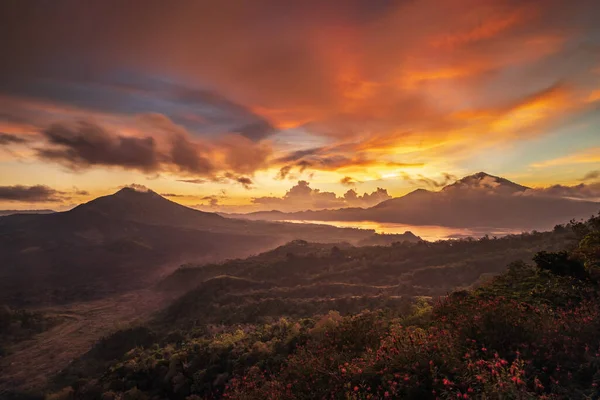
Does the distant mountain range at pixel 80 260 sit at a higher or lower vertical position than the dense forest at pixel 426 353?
lower

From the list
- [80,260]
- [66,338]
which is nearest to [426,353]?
[66,338]

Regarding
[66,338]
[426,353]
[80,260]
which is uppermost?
[426,353]

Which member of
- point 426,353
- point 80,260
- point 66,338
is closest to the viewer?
point 426,353

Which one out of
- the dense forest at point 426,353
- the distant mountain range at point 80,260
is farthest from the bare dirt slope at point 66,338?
the distant mountain range at point 80,260

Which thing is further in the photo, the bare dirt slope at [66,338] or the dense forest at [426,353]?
the bare dirt slope at [66,338]

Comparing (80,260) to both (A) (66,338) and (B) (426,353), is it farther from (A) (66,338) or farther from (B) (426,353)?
(B) (426,353)

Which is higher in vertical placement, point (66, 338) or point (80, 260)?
point (80, 260)

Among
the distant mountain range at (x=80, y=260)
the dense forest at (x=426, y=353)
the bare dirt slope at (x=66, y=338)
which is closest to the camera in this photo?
the dense forest at (x=426, y=353)

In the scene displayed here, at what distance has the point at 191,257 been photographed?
173250mm

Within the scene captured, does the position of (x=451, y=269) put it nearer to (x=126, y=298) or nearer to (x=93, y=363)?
(x=93, y=363)

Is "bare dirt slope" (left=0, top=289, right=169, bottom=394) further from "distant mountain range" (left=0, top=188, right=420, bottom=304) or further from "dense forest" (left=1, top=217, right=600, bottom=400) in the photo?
"distant mountain range" (left=0, top=188, right=420, bottom=304)

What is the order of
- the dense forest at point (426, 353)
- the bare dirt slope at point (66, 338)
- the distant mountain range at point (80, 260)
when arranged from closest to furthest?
the dense forest at point (426, 353) → the bare dirt slope at point (66, 338) → the distant mountain range at point (80, 260)

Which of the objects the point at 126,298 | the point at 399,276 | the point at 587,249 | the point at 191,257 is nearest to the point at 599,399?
the point at 587,249

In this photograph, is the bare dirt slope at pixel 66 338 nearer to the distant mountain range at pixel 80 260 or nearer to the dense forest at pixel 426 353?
the dense forest at pixel 426 353
